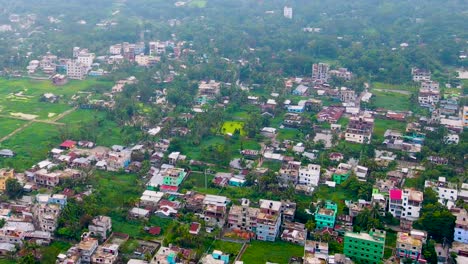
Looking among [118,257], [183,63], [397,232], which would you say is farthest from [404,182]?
[183,63]

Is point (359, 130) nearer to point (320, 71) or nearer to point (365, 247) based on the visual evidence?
point (365, 247)

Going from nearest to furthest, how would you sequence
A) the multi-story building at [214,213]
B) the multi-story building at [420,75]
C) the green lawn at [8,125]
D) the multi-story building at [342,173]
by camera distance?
the multi-story building at [214,213] < the multi-story building at [342,173] < the green lawn at [8,125] < the multi-story building at [420,75]

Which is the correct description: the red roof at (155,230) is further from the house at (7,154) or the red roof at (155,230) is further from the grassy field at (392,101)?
the grassy field at (392,101)

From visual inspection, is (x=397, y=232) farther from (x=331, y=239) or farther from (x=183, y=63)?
(x=183, y=63)

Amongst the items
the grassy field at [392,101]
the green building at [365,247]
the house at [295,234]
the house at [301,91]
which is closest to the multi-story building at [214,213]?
the house at [295,234]

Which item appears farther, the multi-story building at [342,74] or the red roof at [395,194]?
the multi-story building at [342,74]

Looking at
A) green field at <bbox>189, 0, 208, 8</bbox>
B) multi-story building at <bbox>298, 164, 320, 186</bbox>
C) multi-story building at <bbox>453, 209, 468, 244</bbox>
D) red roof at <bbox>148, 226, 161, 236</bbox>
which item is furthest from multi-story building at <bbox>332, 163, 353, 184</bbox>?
green field at <bbox>189, 0, 208, 8</bbox>
